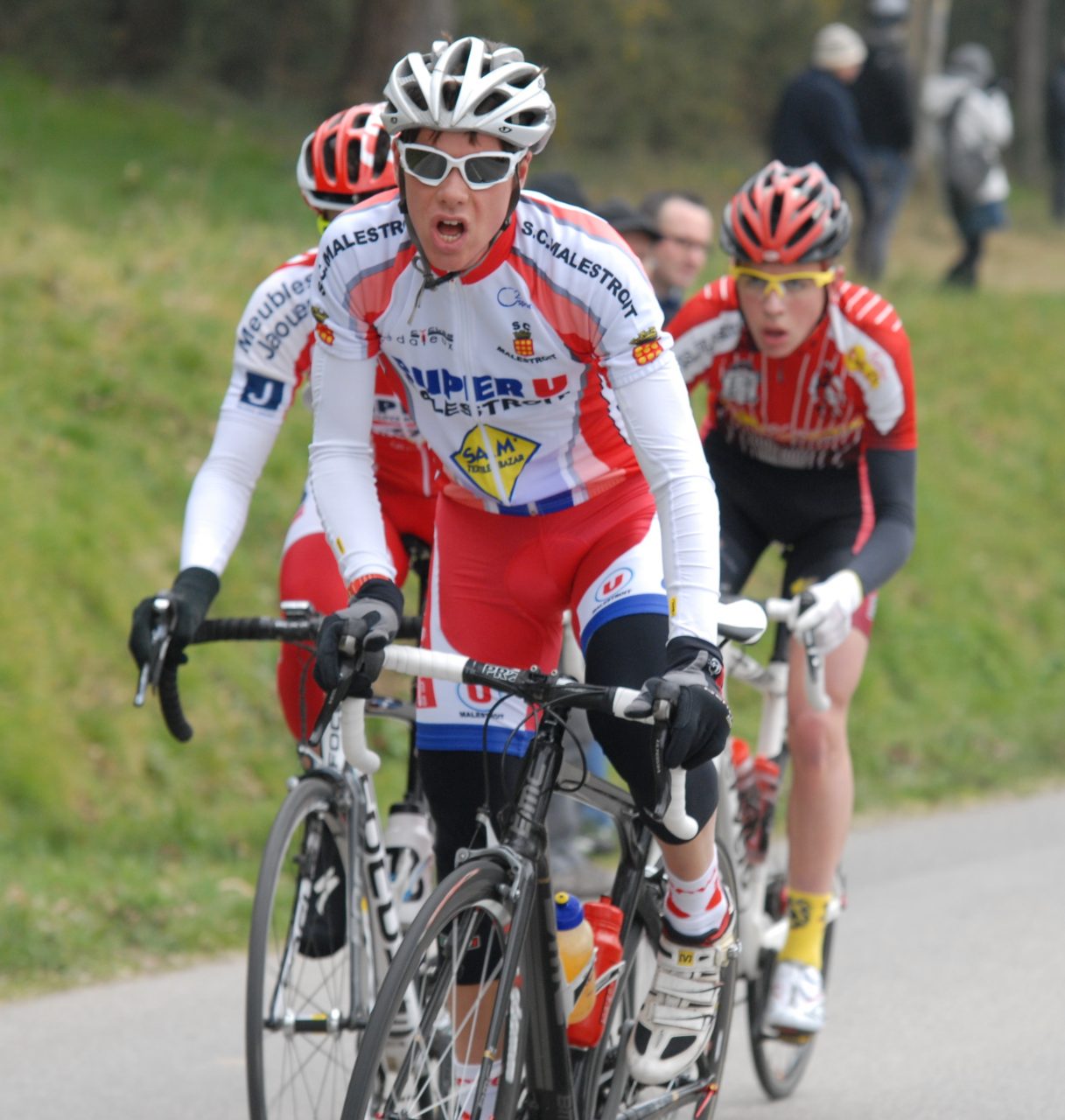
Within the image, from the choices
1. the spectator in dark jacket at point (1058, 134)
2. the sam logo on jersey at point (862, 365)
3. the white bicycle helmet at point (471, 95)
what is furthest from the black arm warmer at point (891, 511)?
the spectator in dark jacket at point (1058, 134)

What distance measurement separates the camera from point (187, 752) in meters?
7.64

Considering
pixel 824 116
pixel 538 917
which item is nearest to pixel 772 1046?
pixel 538 917

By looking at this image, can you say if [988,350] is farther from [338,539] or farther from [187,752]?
[338,539]

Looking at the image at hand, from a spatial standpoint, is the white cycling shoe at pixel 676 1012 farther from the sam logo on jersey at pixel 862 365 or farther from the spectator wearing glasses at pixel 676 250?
the spectator wearing glasses at pixel 676 250

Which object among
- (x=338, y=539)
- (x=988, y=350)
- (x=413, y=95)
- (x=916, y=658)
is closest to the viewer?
(x=413, y=95)

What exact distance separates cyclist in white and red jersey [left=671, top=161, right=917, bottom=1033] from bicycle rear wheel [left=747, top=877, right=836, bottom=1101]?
0.08 meters

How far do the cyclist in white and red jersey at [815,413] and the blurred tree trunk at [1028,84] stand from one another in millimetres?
26966

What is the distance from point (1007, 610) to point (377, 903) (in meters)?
8.46

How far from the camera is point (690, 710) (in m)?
3.17

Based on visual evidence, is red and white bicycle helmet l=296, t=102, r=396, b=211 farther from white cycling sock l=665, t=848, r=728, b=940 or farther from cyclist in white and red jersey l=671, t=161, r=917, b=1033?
white cycling sock l=665, t=848, r=728, b=940

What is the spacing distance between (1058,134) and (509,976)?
21.7 metres

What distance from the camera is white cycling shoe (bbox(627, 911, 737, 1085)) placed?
3871mm

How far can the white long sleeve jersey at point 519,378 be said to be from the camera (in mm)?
3568

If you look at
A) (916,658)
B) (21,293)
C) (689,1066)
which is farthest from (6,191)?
(689,1066)
